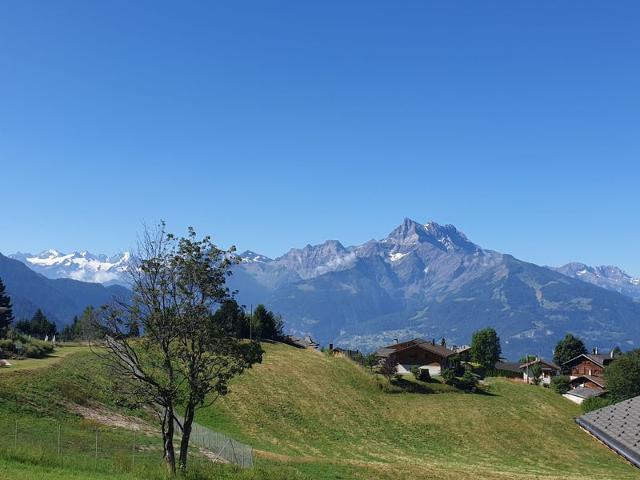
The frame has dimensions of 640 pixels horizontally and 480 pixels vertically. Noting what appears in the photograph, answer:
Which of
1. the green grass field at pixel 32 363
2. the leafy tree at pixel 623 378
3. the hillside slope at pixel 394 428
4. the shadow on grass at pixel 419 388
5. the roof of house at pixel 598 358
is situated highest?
the roof of house at pixel 598 358

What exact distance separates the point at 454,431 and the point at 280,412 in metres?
24.2

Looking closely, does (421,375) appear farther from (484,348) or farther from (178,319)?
(178,319)

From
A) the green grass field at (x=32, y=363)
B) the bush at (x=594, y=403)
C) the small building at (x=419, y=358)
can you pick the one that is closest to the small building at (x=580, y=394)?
the bush at (x=594, y=403)

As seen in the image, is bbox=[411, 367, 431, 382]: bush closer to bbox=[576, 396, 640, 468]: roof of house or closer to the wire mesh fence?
bbox=[576, 396, 640, 468]: roof of house

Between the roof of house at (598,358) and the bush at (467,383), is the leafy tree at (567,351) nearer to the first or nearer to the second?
the roof of house at (598,358)

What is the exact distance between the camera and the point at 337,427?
243 ft

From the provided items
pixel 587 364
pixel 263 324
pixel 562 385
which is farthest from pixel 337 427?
pixel 587 364

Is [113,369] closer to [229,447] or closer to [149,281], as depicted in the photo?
[149,281]

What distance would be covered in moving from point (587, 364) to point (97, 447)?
510 feet

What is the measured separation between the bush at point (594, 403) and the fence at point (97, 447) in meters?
77.5

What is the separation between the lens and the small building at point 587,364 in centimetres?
15912

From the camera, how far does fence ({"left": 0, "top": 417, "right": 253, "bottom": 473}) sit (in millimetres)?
32469

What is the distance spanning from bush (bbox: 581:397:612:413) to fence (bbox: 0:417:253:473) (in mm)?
77480

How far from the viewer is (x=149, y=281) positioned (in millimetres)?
32406
